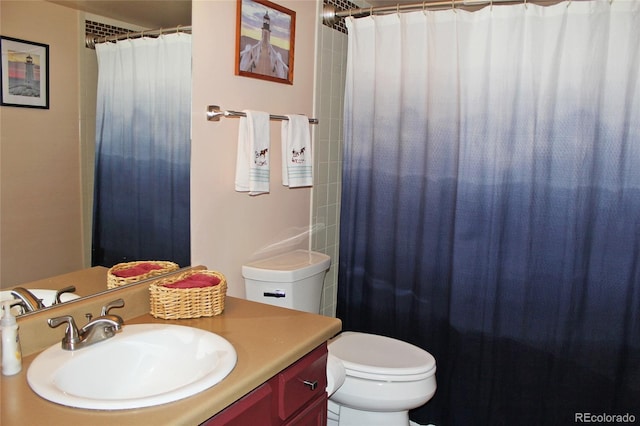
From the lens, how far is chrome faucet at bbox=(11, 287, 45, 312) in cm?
142

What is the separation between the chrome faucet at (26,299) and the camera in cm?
142

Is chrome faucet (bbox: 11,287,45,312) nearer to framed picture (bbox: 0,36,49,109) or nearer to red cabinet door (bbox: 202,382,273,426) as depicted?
framed picture (bbox: 0,36,49,109)

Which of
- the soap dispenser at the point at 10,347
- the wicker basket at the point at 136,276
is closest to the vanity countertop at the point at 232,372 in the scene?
the soap dispenser at the point at 10,347

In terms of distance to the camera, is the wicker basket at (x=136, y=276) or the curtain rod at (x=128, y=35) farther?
the wicker basket at (x=136, y=276)

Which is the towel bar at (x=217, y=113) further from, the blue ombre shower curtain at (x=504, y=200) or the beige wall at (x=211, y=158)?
the blue ombre shower curtain at (x=504, y=200)

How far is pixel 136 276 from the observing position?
1.74 m

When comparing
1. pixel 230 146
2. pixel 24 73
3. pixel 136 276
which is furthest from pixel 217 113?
pixel 24 73

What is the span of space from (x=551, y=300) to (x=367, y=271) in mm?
828

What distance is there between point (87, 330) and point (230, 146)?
93 centimetres

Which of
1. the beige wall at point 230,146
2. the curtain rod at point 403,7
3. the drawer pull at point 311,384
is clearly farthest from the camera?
the curtain rod at point 403,7

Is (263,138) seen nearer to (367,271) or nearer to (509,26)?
(367,271)

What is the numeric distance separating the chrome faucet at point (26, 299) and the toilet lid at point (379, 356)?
1149mm

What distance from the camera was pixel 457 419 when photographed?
8.45 feet

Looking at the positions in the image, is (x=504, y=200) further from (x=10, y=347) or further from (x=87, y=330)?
(x=10, y=347)
